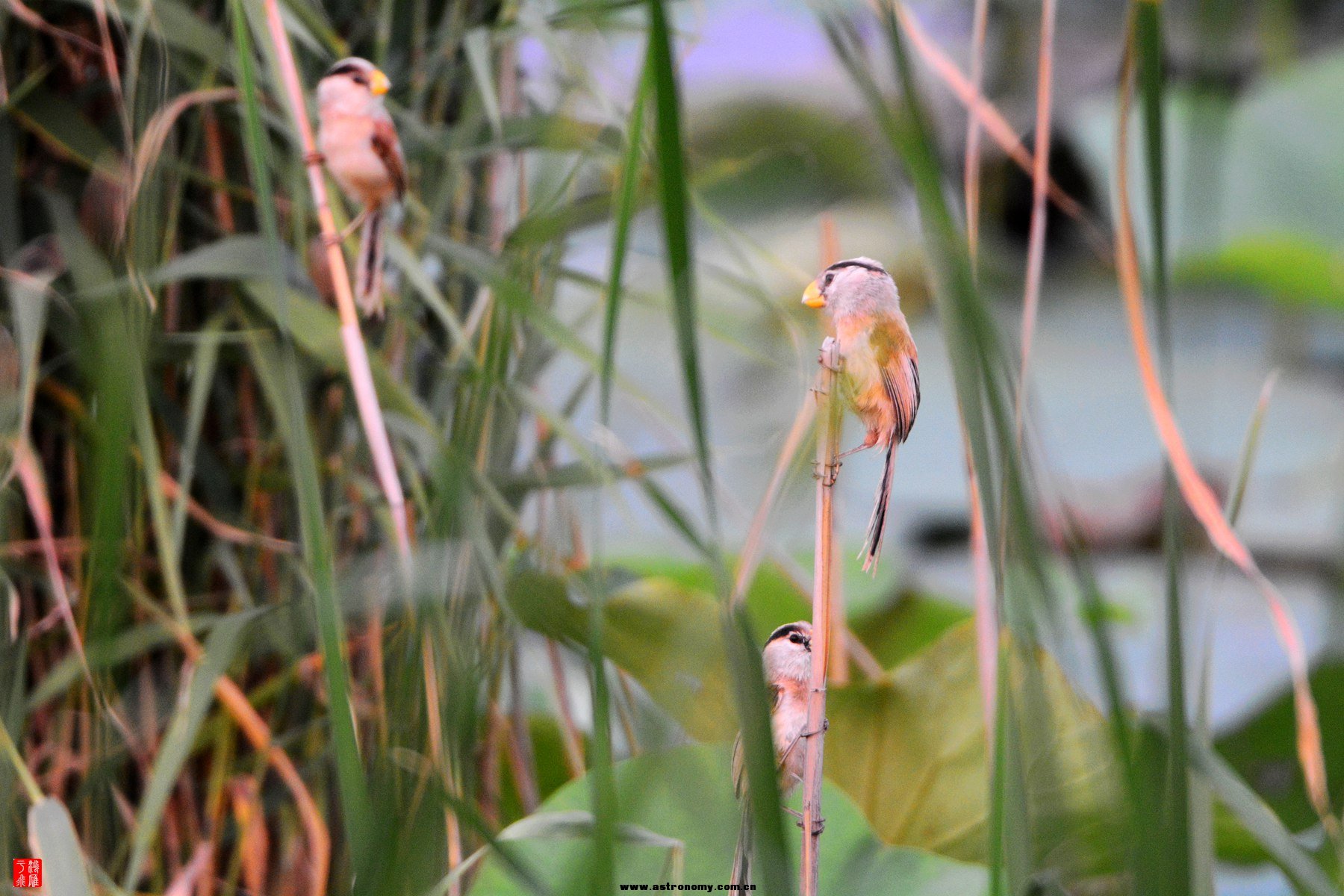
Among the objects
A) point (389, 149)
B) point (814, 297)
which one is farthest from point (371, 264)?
point (814, 297)

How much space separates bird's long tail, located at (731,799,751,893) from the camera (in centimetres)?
16

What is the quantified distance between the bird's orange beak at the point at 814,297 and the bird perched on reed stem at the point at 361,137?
104 millimetres

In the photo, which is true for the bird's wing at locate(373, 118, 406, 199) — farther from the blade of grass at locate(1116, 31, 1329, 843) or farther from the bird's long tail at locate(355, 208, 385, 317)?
the blade of grass at locate(1116, 31, 1329, 843)

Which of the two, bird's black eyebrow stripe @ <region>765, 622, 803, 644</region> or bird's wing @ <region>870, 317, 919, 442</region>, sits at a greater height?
bird's wing @ <region>870, 317, 919, 442</region>

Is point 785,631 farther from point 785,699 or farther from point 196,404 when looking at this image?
point 196,404

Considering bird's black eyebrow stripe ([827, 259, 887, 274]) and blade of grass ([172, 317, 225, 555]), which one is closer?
bird's black eyebrow stripe ([827, 259, 887, 274])

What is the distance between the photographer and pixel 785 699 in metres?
0.16

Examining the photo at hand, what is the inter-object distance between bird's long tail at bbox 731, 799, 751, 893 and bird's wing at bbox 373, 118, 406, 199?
0.15 meters

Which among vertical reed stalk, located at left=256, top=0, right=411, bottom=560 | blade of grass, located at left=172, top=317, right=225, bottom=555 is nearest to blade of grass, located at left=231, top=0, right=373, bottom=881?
vertical reed stalk, located at left=256, top=0, right=411, bottom=560

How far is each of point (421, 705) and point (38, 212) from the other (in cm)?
27

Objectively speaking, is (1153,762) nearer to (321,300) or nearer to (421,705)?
(421,705)

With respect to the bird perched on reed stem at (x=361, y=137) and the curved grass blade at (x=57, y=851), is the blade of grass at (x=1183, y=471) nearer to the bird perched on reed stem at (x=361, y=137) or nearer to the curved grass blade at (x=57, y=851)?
the bird perched on reed stem at (x=361, y=137)

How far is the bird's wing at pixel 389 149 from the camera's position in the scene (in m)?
0.22

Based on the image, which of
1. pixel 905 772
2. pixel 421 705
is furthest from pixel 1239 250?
pixel 421 705
